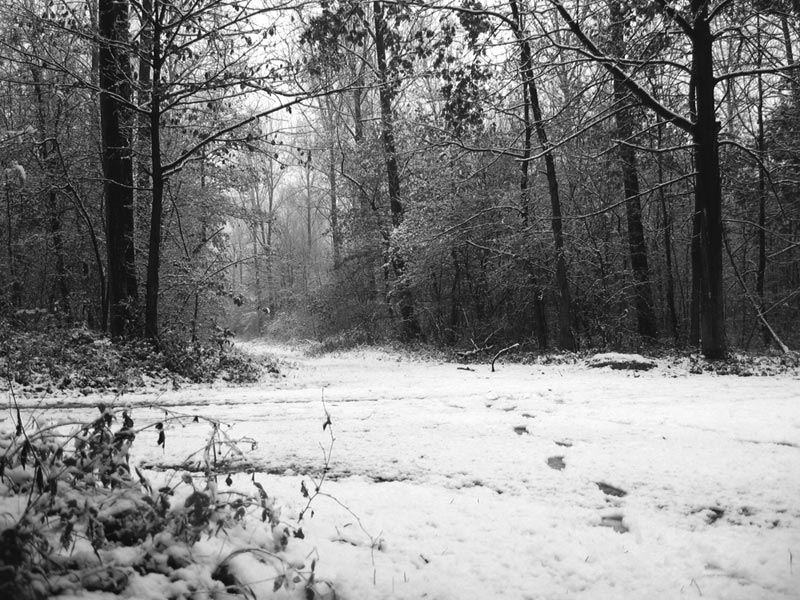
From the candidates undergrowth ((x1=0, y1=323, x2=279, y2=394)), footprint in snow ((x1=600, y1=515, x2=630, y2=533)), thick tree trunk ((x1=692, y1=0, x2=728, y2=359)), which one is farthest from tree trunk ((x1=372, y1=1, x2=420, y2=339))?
footprint in snow ((x1=600, y1=515, x2=630, y2=533))

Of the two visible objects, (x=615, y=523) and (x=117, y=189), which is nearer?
(x=615, y=523)

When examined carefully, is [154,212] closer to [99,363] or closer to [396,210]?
[99,363]

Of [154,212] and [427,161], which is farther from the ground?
[427,161]

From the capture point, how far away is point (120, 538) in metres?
1.97

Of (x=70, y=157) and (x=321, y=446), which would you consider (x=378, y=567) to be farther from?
(x=70, y=157)

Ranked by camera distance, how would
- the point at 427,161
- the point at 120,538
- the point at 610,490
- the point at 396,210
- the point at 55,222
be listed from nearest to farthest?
the point at 120,538, the point at 610,490, the point at 55,222, the point at 427,161, the point at 396,210

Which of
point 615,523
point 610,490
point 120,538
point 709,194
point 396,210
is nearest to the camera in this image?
point 120,538

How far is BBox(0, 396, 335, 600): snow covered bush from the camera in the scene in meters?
1.61

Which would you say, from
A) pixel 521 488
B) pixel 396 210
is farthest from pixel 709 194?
pixel 396 210

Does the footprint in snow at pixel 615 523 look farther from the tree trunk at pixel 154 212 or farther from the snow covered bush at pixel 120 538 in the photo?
the tree trunk at pixel 154 212

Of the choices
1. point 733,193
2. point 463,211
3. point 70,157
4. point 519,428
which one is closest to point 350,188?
point 463,211

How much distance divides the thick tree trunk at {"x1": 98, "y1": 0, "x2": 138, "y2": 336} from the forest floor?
161 inches

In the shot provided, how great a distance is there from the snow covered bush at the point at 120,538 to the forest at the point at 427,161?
89.9 inches

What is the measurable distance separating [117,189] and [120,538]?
9890 millimetres
